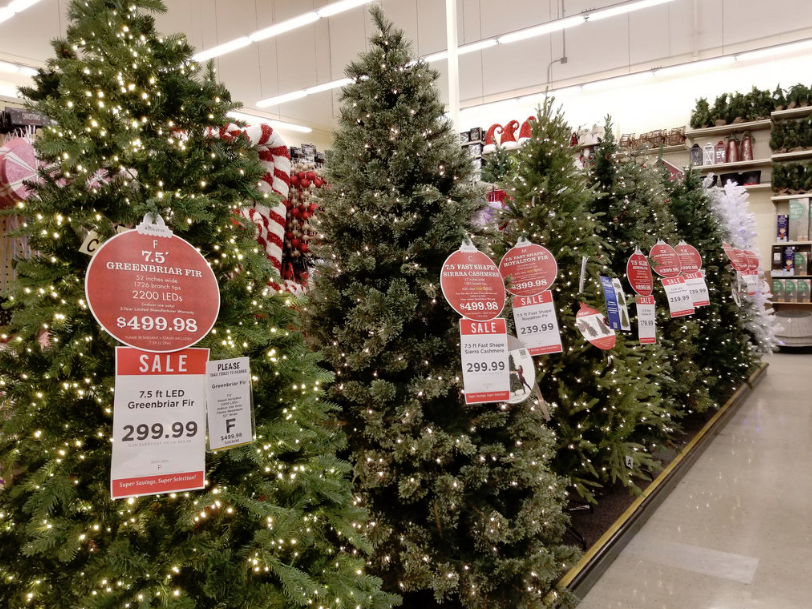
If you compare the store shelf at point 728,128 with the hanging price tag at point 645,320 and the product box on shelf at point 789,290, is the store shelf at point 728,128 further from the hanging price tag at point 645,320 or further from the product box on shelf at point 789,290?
the hanging price tag at point 645,320

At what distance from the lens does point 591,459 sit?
9.39 ft

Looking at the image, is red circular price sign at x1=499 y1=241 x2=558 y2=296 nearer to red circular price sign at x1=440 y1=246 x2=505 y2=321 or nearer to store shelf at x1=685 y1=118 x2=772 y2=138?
red circular price sign at x1=440 y1=246 x2=505 y2=321

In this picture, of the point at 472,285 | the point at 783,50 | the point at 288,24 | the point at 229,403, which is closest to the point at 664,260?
the point at 472,285

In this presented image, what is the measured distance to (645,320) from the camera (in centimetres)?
335

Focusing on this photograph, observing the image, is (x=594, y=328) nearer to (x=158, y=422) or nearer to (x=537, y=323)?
(x=537, y=323)

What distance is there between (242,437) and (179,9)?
1127 cm

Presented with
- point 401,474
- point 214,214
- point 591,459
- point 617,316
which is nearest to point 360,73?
point 214,214

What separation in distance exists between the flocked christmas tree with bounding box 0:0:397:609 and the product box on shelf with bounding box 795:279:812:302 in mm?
9696

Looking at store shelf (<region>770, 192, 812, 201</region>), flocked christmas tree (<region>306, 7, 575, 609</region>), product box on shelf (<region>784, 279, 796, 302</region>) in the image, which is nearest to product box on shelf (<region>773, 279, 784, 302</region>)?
product box on shelf (<region>784, 279, 796, 302</region>)

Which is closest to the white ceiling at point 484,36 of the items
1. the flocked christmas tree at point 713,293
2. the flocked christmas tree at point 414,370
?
the flocked christmas tree at point 713,293

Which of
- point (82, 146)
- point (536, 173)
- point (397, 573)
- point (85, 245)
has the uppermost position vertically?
point (536, 173)

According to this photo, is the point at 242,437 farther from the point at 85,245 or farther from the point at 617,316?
the point at 617,316

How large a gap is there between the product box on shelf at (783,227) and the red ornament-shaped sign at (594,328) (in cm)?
808

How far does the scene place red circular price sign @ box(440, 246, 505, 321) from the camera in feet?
6.26
